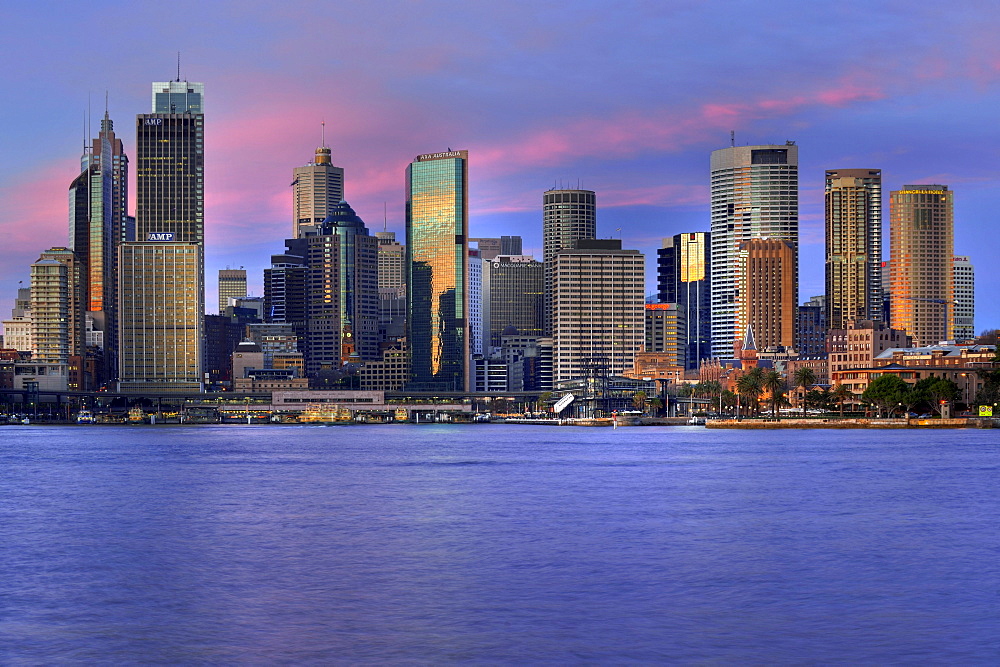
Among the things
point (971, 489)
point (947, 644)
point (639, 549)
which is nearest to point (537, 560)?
point (639, 549)

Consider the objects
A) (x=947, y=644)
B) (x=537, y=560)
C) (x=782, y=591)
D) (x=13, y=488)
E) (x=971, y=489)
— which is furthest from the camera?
(x=13, y=488)

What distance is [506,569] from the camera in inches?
2051

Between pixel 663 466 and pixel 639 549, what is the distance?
6270 cm

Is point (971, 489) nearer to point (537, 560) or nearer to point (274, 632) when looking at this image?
point (537, 560)

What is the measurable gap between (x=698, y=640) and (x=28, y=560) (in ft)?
106

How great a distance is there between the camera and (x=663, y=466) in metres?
120

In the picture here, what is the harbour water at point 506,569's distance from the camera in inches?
1511

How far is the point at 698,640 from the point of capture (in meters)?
38.6

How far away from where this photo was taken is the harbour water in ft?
126

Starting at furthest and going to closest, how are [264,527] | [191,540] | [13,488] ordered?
1. [13,488]
2. [264,527]
3. [191,540]

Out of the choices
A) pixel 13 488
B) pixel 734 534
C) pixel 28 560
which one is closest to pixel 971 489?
pixel 734 534

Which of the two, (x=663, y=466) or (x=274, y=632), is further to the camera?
(x=663, y=466)

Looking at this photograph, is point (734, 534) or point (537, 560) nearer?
A: point (537, 560)

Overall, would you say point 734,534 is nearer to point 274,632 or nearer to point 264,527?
point 264,527
